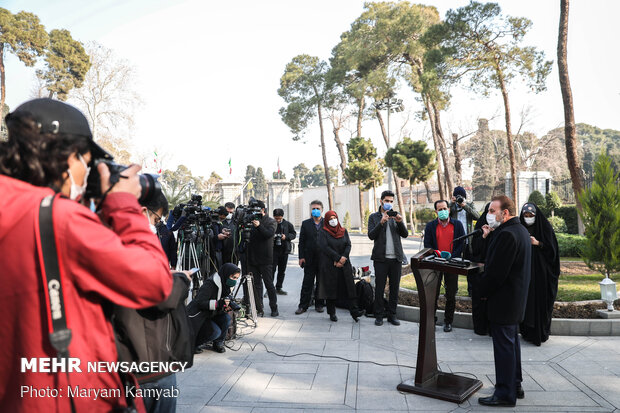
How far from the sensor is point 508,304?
388 cm

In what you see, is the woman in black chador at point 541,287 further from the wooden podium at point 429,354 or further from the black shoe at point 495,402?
the black shoe at point 495,402

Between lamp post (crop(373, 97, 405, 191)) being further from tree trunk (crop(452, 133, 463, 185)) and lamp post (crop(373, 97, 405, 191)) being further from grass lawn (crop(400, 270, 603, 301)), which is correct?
grass lawn (crop(400, 270, 603, 301))

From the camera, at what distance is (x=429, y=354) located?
14.4ft

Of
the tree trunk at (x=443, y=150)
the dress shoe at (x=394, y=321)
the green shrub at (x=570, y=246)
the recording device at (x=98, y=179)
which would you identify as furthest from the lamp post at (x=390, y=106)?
the recording device at (x=98, y=179)

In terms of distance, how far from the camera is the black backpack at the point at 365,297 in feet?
25.1

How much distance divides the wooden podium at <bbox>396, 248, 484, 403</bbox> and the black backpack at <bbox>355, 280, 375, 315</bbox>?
3.12m

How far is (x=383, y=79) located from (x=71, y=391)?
22.5m

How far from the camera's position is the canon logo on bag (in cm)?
123

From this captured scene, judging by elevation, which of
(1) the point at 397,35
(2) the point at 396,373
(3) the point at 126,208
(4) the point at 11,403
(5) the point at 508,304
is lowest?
(2) the point at 396,373

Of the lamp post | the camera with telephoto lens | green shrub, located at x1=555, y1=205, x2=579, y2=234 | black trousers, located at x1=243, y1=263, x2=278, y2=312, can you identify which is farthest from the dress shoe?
the lamp post

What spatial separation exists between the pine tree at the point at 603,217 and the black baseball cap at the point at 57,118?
9.49m

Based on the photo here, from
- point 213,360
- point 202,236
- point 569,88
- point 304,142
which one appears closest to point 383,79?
point 569,88

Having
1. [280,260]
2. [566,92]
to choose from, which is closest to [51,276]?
[280,260]

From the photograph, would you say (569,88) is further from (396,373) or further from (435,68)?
(396,373)
